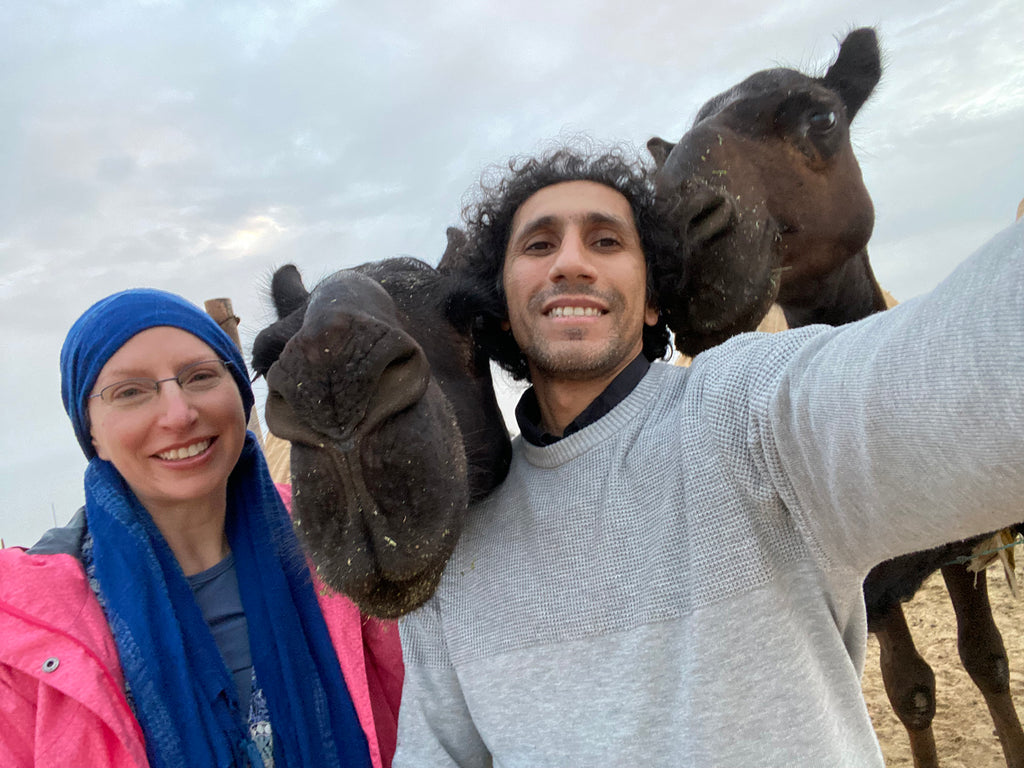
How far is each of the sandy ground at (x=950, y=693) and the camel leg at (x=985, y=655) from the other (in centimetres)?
35

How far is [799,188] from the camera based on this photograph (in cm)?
294

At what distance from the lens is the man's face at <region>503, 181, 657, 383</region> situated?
1.93 meters

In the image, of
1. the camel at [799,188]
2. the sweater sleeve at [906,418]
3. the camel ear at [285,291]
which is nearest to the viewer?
the sweater sleeve at [906,418]

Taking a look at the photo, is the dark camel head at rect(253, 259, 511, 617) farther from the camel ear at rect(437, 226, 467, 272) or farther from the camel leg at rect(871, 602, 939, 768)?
the camel leg at rect(871, 602, 939, 768)

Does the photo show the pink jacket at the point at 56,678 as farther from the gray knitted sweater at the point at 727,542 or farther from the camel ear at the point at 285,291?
the camel ear at the point at 285,291

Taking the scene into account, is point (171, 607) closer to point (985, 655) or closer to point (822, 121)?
point (822, 121)

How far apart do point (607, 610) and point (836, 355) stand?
78 cm

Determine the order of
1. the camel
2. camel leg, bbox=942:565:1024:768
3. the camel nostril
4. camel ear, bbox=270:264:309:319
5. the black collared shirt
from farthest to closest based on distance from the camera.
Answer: camel leg, bbox=942:565:1024:768, the camel, the camel nostril, camel ear, bbox=270:264:309:319, the black collared shirt

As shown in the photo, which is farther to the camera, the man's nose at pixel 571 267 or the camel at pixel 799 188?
the camel at pixel 799 188

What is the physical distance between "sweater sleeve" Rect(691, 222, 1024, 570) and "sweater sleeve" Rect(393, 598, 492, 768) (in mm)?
1056

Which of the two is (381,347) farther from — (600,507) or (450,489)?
(600,507)

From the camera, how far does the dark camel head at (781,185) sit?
264cm

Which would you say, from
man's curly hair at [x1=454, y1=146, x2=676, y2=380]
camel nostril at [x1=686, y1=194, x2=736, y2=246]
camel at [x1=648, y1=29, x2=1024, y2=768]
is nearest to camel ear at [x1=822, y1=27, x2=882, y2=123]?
camel at [x1=648, y1=29, x2=1024, y2=768]

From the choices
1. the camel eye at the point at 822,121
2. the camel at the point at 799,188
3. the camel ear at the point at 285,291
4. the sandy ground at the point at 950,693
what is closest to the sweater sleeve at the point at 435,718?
the camel ear at the point at 285,291
